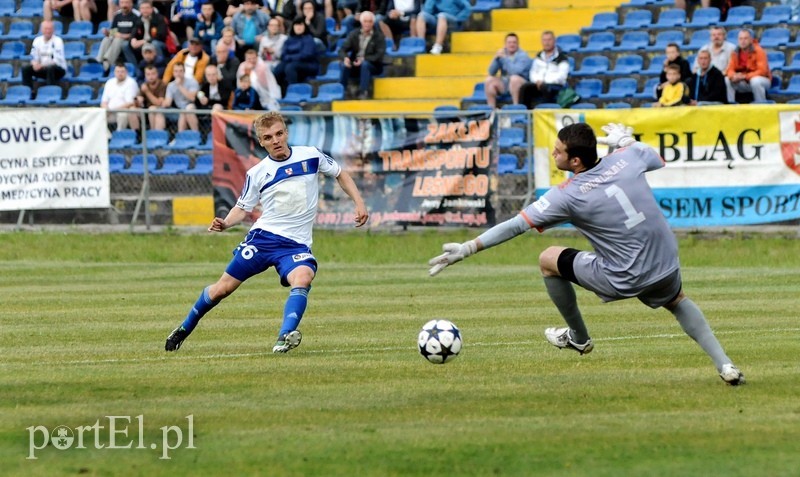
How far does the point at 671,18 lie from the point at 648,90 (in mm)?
2016

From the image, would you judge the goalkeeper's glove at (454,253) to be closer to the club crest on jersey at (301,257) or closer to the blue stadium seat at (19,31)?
the club crest on jersey at (301,257)

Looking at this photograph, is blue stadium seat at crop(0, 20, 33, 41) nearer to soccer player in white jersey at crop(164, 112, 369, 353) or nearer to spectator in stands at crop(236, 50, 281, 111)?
spectator in stands at crop(236, 50, 281, 111)

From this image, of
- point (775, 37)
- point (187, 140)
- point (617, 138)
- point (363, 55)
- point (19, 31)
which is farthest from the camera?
point (19, 31)

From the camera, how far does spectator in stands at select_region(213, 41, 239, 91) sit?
2731 centimetres

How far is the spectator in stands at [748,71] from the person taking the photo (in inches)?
915

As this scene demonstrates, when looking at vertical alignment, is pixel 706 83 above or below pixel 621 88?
above

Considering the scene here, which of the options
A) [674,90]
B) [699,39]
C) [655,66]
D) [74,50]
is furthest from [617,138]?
[74,50]

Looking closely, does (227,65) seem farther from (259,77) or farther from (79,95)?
(79,95)

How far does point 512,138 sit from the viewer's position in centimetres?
2336

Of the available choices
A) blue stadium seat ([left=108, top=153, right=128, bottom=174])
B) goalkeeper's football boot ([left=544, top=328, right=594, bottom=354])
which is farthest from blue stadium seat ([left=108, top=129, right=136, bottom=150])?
goalkeeper's football boot ([left=544, top=328, right=594, bottom=354])

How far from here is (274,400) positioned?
30.1ft

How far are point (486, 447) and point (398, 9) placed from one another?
2227 cm

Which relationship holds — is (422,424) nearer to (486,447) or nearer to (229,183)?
(486,447)

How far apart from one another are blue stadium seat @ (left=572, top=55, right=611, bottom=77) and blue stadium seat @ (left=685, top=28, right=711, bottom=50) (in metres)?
1.44
